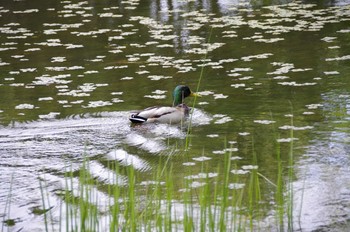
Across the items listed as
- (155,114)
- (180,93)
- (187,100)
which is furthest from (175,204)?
(187,100)

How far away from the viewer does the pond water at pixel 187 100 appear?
22.6ft

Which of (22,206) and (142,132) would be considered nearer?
(22,206)

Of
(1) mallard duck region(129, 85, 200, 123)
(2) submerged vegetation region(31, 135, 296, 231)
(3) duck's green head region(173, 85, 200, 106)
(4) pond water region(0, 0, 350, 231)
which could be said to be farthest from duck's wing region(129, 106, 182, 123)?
(2) submerged vegetation region(31, 135, 296, 231)

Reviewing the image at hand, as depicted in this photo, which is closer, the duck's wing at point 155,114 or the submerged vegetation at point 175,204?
the submerged vegetation at point 175,204

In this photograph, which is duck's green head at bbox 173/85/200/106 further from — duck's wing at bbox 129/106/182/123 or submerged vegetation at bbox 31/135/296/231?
submerged vegetation at bbox 31/135/296/231

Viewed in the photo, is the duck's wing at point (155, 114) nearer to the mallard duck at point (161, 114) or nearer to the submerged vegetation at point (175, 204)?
the mallard duck at point (161, 114)

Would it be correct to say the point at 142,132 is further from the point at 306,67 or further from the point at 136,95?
the point at 306,67

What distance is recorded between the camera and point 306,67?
10773 mm

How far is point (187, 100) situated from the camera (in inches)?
401

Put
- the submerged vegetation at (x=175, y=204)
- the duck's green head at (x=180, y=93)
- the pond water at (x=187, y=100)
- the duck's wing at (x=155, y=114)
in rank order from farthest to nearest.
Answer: the duck's green head at (x=180, y=93)
the duck's wing at (x=155, y=114)
the pond water at (x=187, y=100)
the submerged vegetation at (x=175, y=204)

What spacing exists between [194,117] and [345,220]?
334cm

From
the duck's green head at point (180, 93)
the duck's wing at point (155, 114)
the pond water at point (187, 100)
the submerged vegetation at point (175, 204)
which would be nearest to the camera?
the submerged vegetation at point (175, 204)

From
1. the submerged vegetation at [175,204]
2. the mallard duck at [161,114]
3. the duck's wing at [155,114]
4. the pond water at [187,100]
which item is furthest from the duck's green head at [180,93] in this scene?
the submerged vegetation at [175,204]

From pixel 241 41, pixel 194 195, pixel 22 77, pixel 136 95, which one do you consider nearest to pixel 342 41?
pixel 241 41
